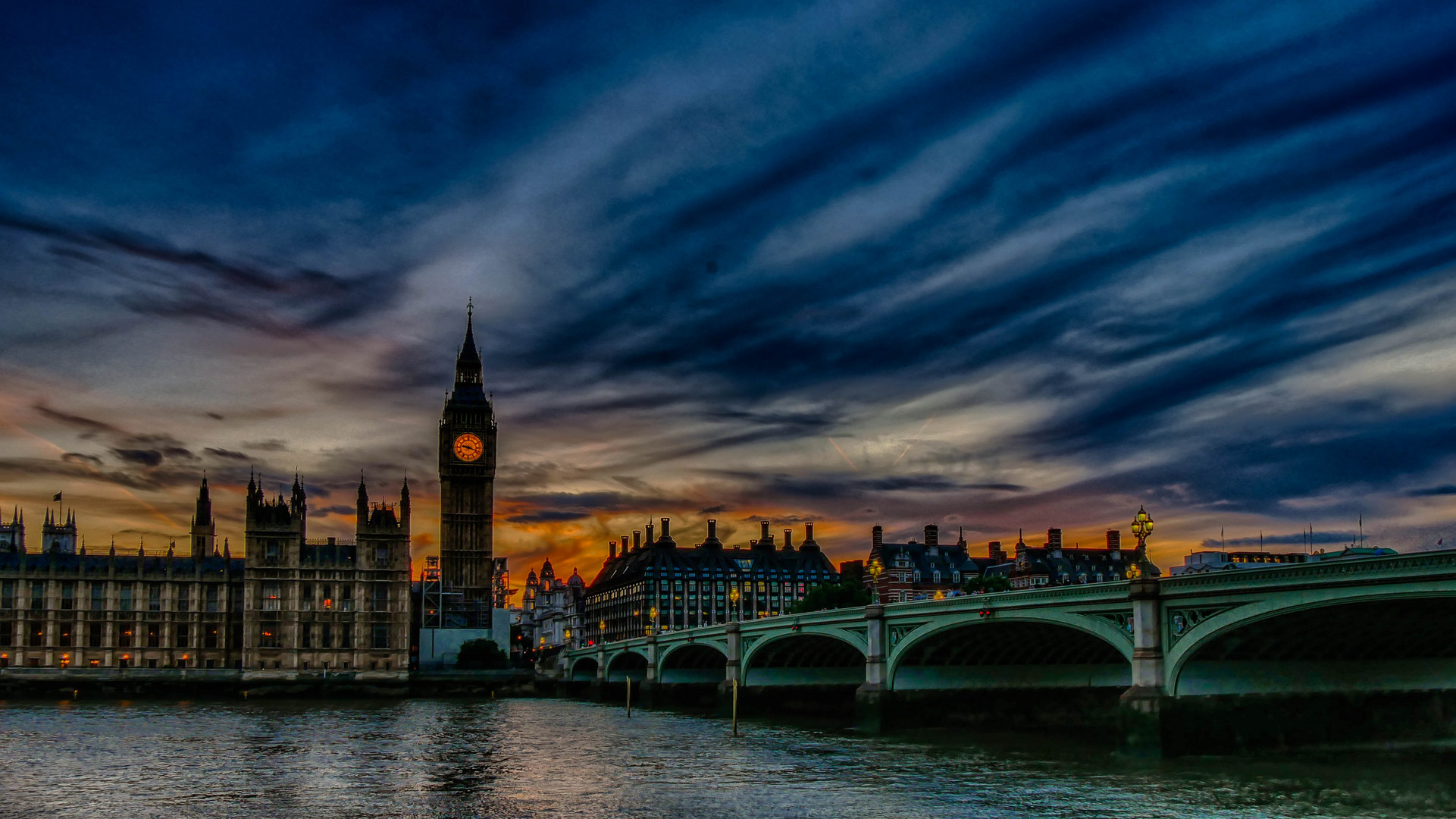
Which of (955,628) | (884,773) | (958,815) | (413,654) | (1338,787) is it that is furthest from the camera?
(413,654)

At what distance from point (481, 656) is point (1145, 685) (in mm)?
126108

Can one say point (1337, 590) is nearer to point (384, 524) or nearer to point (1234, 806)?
point (1234, 806)

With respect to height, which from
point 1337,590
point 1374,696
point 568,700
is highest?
point 1337,590

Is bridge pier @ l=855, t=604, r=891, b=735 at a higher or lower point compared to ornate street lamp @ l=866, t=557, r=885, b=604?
lower

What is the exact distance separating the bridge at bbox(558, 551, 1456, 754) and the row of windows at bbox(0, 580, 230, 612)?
112 metres

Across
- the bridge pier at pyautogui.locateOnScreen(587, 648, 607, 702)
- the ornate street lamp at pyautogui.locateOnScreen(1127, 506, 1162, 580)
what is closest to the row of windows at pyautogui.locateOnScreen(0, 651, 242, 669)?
the bridge pier at pyautogui.locateOnScreen(587, 648, 607, 702)

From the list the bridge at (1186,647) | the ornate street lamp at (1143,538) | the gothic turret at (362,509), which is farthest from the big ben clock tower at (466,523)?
the ornate street lamp at (1143,538)

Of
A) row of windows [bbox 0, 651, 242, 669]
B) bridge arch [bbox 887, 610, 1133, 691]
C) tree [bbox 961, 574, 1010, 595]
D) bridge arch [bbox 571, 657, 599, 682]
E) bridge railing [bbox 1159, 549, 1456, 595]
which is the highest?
bridge railing [bbox 1159, 549, 1456, 595]

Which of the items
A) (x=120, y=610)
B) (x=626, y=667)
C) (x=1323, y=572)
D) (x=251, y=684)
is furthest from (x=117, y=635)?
(x=1323, y=572)

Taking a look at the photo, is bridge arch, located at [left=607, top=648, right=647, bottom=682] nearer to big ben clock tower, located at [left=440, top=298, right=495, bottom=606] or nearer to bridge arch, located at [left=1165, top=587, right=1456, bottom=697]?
big ben clock tower, located at [left=440, top=298, right=495, bottom=606]

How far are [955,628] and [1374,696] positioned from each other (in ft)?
60.9

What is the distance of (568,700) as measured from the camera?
128m

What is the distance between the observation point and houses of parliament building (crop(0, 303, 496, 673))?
150250mm

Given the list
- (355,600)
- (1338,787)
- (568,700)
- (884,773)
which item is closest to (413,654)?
(355,600)
